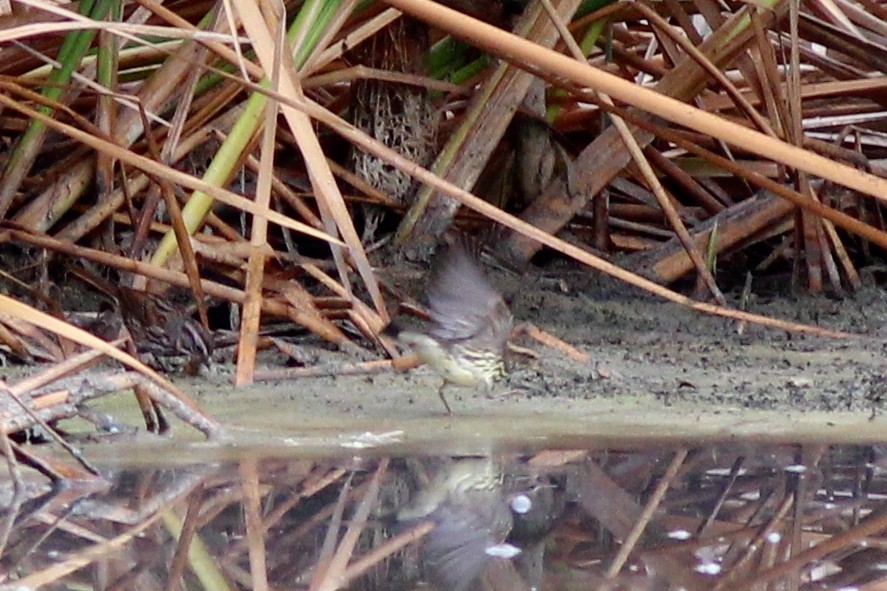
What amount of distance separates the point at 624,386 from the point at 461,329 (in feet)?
1.20

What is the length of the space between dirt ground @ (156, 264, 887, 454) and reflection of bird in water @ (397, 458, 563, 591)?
11.7 inches

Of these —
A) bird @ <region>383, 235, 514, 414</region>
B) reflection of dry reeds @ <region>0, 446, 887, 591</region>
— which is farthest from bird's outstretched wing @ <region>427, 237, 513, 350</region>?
reflection of dry reeds @ <region>0, 446, 887, 591</region>

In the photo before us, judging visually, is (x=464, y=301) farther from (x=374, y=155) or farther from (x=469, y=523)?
(x=469, y=523)

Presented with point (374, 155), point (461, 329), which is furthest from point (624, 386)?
point (374, 155)

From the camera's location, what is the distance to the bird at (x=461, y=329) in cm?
304

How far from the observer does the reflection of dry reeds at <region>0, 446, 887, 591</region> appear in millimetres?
1653

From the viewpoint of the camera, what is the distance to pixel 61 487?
6.90 feet

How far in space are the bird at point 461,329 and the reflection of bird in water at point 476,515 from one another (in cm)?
65

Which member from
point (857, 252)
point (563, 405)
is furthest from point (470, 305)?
point (857, 252)

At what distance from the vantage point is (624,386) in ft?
10.2

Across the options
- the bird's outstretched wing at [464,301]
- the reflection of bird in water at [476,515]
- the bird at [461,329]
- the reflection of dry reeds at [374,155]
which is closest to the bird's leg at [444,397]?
the bird at [461,329]

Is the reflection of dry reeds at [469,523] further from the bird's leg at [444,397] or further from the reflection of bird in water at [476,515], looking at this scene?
the bird's leg at [444,397]

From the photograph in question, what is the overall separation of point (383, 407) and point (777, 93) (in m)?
1.45

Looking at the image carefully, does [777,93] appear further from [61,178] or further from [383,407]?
[61,178]
